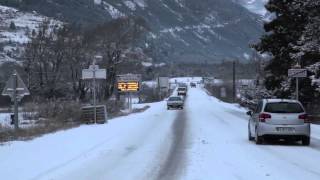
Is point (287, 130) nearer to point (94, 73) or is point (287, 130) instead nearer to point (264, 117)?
point (264, 117)

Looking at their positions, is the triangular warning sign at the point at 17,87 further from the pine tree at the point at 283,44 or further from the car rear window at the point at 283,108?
the pine tree at the point at 283,44

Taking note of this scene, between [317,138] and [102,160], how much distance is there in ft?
41.3

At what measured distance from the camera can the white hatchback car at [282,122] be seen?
79.7 feet

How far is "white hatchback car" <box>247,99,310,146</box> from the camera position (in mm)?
24297

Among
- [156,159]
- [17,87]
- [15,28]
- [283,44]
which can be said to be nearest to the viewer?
[156,159]

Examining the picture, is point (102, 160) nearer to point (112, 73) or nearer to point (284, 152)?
point (284, 152)

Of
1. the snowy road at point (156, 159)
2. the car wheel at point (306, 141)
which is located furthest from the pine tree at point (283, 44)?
the car wheel at point (306, 141)

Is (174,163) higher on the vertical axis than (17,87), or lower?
lower

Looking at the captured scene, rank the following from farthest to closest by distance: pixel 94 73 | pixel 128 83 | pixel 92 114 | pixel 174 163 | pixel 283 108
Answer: pixel 128 83, pixel 92 114, pixel 94 73, pixel 283 108, pixel 174 163

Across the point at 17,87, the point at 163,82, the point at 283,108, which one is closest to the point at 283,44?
the point at 283,108

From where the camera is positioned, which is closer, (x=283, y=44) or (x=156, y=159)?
(x=156, y=159)

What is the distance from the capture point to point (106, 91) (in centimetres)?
9088

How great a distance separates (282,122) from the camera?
2436 cm

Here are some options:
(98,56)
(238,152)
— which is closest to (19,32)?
(98,56)
